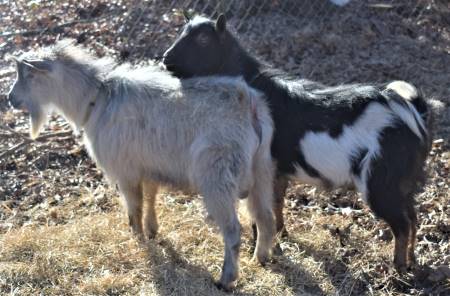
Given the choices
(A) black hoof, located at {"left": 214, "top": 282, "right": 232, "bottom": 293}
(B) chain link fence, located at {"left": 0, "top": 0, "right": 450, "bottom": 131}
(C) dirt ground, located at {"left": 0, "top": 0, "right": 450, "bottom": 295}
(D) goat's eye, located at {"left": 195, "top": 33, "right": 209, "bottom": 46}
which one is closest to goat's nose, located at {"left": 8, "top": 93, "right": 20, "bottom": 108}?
(C) dirt ground, located at {"left": 0, "top": 0, "right": 450, "bottom": 295}

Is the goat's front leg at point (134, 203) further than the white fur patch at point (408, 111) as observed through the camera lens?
Yes

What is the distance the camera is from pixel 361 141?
157 inches

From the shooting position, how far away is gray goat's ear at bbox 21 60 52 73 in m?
4.51

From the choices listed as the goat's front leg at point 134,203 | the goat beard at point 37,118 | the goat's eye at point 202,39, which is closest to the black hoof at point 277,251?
the goat's front leg at point 134,203

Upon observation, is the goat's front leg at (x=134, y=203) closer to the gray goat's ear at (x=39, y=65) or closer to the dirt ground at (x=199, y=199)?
the dirt ground at (x=199, y=199)

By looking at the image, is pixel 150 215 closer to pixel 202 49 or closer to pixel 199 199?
pixel 199 199

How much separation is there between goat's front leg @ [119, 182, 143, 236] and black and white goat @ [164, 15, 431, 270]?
0.97m

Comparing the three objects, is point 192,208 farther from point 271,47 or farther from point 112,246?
point 271,47

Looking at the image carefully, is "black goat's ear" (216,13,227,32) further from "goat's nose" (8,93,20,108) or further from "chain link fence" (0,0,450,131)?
"chain link fence" (0,0,450,131)

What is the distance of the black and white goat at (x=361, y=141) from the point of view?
396cm

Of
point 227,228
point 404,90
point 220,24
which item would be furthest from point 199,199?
point 404,90

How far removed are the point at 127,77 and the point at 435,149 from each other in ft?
9.03

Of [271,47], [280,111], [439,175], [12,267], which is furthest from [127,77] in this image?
[271,47]

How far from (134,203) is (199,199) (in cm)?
78
